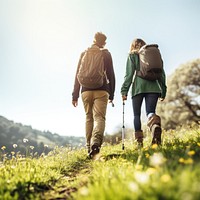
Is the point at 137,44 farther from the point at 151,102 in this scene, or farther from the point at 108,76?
the point at 151,102

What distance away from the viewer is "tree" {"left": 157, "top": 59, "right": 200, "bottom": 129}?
34.0m

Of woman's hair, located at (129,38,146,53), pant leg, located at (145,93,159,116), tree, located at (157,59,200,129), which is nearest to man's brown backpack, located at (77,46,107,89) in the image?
woman's hair, located at (129,38,146,53)

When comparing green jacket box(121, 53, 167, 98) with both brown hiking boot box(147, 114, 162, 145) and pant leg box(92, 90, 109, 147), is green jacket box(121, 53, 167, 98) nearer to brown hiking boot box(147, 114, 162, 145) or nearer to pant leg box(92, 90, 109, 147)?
pant leg box(92, 90, 109, 147)

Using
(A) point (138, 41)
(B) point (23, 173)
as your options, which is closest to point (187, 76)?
(A) point (138, 41)

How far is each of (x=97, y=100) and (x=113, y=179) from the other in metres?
3.87

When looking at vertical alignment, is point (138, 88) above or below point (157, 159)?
above

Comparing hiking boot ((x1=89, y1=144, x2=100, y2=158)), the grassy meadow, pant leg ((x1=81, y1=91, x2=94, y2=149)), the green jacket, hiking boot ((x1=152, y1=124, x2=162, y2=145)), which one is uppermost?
the green jacket

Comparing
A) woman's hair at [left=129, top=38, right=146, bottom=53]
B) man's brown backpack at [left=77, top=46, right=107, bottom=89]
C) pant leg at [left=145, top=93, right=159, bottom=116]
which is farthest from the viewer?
woman's hair at [left=129, top=38, right=146, bottom=53]

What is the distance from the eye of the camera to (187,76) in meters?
34.8

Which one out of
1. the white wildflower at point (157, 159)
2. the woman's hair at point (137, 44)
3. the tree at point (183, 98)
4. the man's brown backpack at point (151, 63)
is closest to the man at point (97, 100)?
the woman's hair at point (137, 44)

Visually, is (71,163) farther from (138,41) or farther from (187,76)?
(187,76)

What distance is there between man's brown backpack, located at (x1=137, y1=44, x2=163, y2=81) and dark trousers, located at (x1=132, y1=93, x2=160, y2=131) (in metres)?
0.38

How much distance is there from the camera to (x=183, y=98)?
34719 millimetres

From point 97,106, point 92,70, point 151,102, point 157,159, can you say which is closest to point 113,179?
point 157,159
